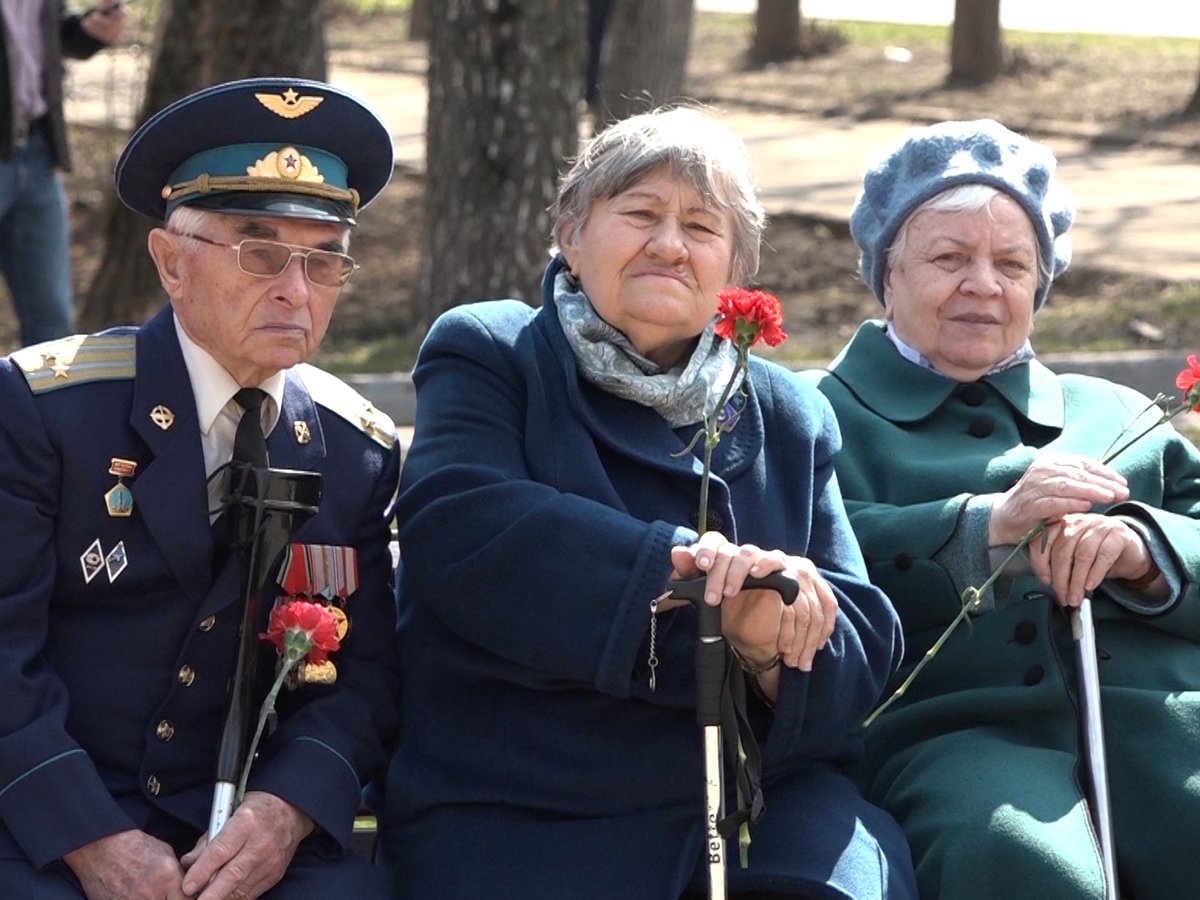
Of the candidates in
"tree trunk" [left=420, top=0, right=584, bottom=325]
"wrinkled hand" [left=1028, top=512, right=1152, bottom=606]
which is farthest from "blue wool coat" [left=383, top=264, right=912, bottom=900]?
"tree trunk" [left=420, top=0, right=584, bottom=325]

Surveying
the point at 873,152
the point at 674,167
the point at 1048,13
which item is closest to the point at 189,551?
the point at 674,167

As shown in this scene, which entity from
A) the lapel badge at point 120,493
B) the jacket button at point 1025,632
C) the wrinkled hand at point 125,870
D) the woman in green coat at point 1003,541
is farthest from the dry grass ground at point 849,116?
the wrinkled hand at point 125,870

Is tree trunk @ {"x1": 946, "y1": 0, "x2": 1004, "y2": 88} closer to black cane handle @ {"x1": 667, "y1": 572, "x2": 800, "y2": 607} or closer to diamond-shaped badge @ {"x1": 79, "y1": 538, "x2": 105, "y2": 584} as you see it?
black cane handle @ {"x1": 667, "y1": 572, "x2": 800, "y2": 607}

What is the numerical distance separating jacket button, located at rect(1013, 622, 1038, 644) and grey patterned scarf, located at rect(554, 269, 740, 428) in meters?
0.77

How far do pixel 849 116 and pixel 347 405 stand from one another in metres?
14.2

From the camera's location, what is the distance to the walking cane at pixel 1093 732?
3451 millimetres

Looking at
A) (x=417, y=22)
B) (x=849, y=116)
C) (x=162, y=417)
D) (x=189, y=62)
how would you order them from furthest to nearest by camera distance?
(x=417, y=22) < (x=849, y=116) < (x=189, y=62) < (x=162, y=417)

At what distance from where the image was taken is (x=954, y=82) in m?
18.5

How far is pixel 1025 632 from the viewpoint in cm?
388

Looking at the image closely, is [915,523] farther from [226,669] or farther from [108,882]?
[108,882]

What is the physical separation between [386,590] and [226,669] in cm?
35

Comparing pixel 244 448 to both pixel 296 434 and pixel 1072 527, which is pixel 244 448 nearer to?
pixel 296 434

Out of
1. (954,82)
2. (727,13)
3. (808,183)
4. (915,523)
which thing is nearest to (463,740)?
(915,523)

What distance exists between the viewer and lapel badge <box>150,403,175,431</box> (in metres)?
3.34
